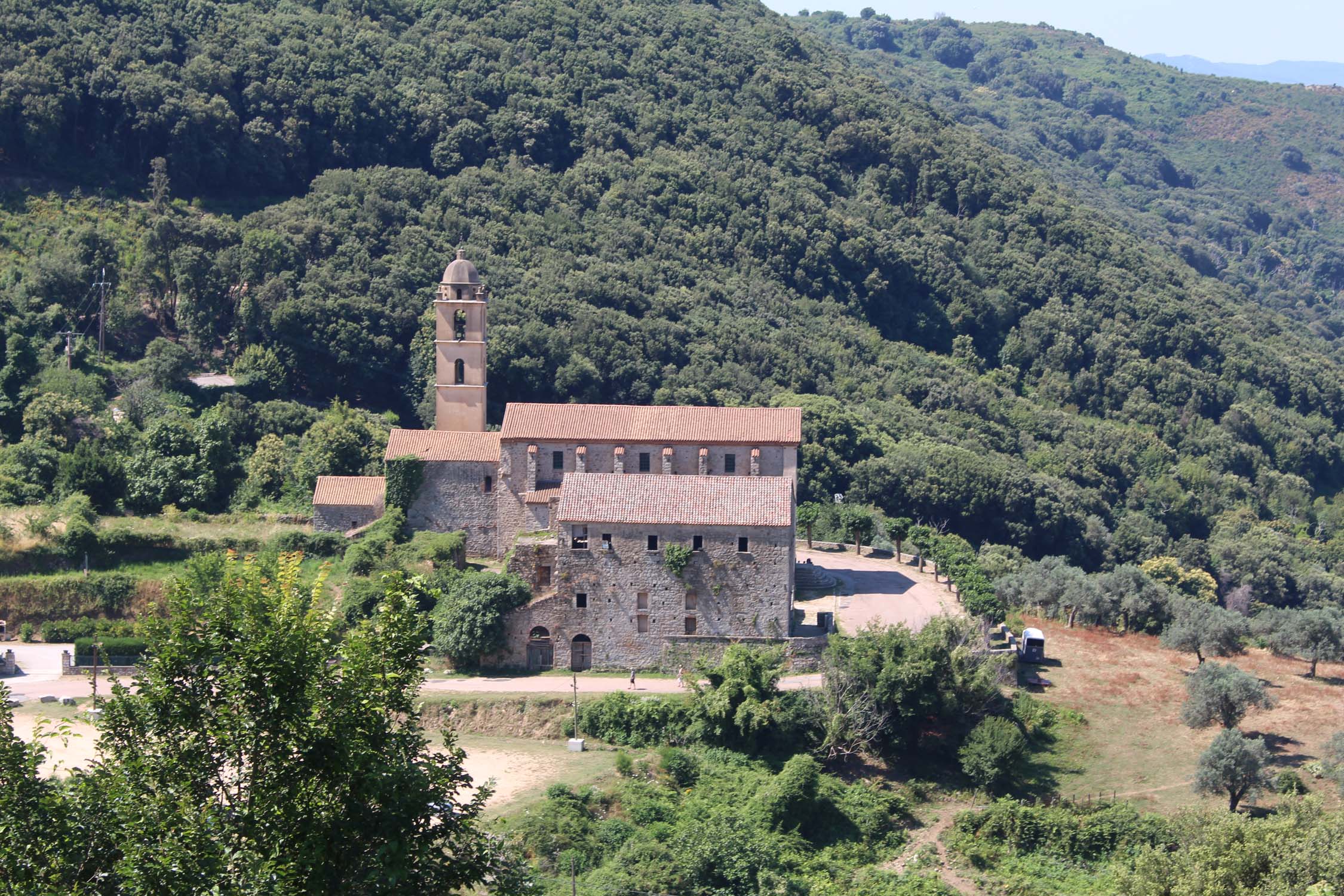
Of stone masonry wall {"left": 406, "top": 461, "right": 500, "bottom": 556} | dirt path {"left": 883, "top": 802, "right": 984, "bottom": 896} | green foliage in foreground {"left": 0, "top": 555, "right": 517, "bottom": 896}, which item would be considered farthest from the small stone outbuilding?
green foliage in foreground {"left": 0, "top": 555, "right": 517, "bottom": 896}

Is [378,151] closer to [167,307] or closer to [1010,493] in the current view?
[167,307]

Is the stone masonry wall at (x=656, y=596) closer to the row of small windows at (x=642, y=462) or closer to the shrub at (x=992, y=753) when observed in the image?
the row of small windows at (x=642, y=462)

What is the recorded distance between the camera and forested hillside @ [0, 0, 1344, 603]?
7488 cm

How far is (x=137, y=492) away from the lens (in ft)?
190

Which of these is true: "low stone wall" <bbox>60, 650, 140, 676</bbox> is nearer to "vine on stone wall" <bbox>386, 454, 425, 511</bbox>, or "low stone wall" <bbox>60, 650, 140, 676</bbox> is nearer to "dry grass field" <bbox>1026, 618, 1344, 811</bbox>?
"vine on stone wall" <bbox>386, 454, 425, 511</bbox>

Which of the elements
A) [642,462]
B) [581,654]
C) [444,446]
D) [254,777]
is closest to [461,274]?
[444,446]

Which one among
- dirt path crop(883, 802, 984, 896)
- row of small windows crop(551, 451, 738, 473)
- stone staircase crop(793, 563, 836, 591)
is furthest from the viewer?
stone staircase crop(793, 563, 836, 591)

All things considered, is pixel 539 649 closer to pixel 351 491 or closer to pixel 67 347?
pixel 351 491

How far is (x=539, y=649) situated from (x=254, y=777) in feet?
94.4

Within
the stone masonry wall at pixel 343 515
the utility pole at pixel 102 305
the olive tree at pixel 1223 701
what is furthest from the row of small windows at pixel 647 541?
the utility pole at pixel 102 305

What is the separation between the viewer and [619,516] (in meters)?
50.0

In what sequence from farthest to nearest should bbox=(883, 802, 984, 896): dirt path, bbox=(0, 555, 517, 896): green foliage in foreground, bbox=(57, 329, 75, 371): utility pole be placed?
bbox=(57, 329, 75, 371): utility pole < bbox=(883, 802, 984, 896): dirt path < bbox=(0, 555, 517, 896): green foliage in foreground

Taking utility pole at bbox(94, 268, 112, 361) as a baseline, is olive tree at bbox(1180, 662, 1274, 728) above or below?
below

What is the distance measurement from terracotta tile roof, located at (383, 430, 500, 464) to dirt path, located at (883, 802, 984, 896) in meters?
20.9
